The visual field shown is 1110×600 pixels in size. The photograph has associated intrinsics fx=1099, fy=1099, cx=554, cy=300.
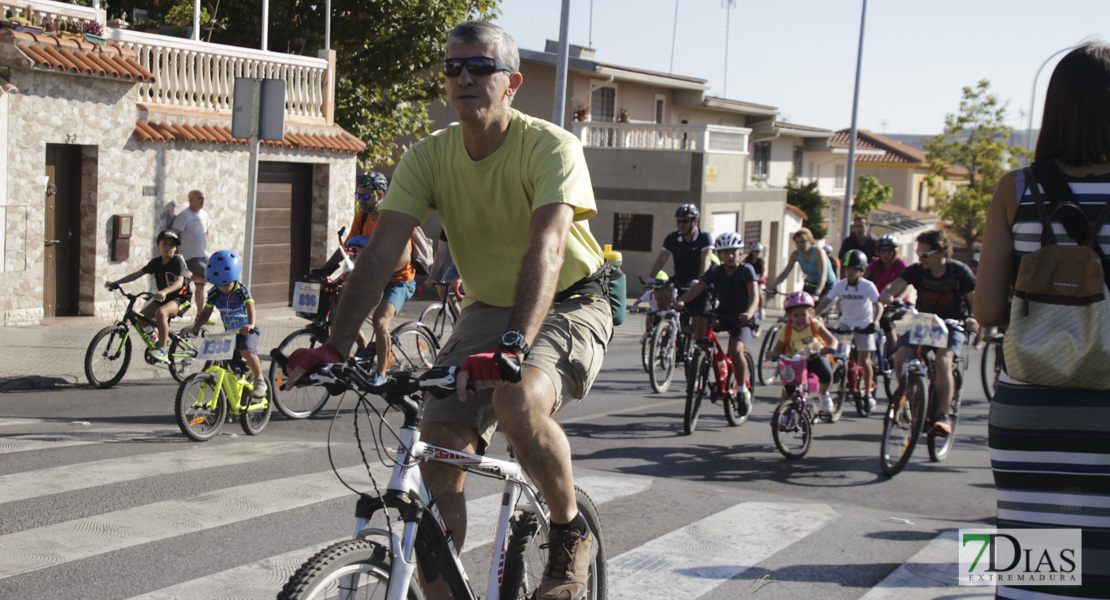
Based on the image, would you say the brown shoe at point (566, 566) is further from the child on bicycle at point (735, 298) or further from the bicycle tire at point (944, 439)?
the child on bicycle at point (735, 298)

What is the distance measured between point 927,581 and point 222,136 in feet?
44.8

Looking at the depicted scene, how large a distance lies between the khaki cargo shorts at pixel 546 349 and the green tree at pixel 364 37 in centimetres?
2052

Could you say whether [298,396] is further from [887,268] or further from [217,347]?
[887,268]

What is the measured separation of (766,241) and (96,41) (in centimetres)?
2956

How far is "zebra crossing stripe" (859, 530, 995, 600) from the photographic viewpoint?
16.7ft

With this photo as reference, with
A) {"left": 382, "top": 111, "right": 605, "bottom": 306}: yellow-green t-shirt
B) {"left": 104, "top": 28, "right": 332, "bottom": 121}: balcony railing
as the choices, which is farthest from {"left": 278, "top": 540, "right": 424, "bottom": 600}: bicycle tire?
{"left": 104, "top": 28, "right": 332, "bottom": 121}: balcony railing

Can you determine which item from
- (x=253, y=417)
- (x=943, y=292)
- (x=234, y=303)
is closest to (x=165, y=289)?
(x=234, y=303)

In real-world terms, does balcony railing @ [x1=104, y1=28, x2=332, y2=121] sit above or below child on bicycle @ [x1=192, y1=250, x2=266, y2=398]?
above

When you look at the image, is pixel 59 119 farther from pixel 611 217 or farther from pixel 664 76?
pixel 664 76

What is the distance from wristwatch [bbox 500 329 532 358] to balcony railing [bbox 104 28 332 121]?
13.4 metres

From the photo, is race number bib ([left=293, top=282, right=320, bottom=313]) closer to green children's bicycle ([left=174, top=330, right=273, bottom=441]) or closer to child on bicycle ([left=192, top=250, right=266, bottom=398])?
child on bicycle ([left=192, top=250, right=266, bottom=398])

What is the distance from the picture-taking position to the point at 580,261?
372cm

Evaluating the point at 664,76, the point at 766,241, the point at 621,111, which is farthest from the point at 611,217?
the point at 766,241

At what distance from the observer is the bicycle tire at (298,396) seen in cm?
905
